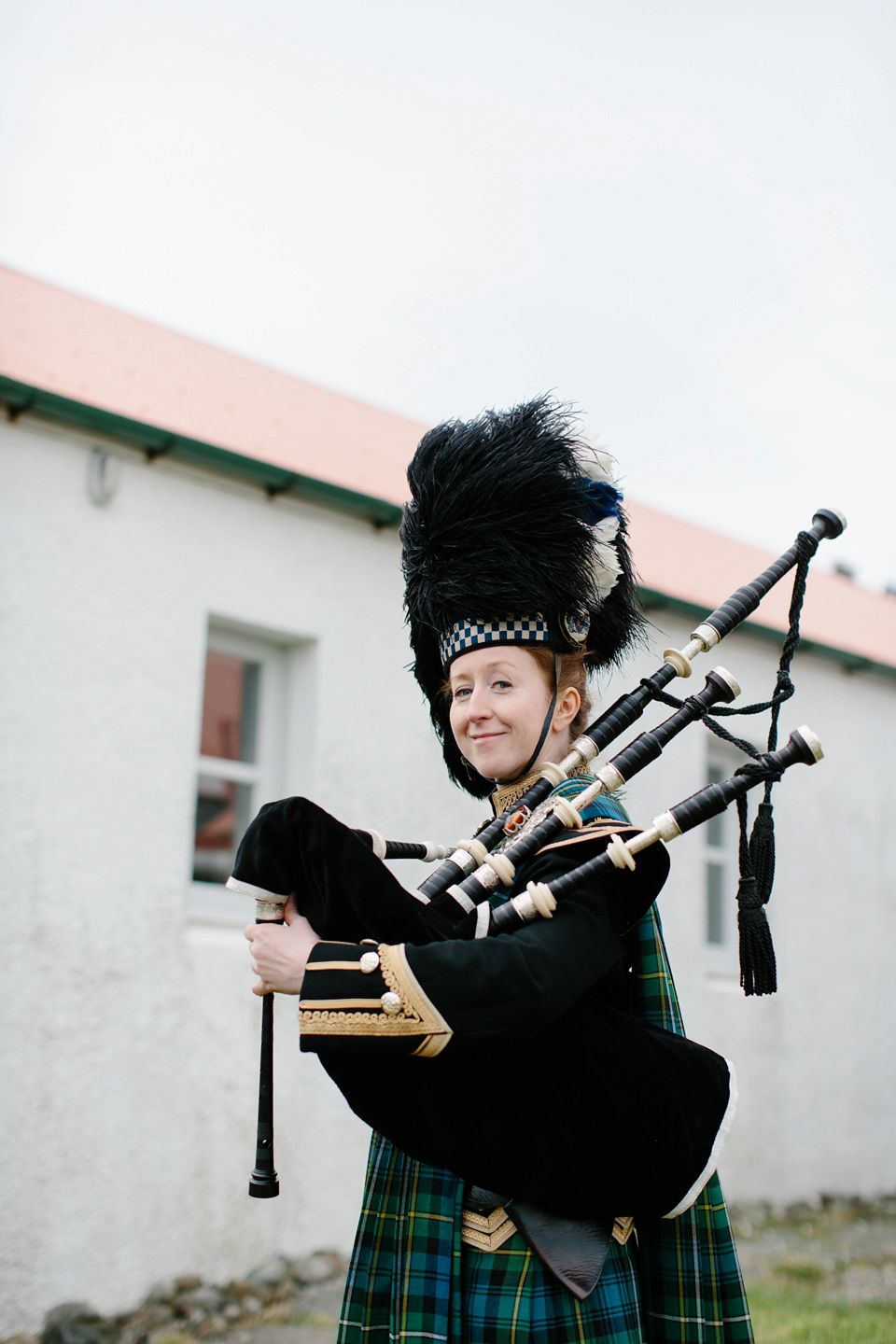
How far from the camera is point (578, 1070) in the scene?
5.17ft

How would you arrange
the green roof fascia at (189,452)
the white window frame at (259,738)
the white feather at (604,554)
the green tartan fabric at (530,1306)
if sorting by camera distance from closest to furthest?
the green tartan fabric at (530,1306) → the white feather at (604,554) → the green roof fascia at (189,452) → the white window frame at (259,738)

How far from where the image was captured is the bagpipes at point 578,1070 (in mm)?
1533

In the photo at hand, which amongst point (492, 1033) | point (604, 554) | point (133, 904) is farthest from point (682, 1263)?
point (133, 904)

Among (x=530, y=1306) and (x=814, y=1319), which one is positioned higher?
(x=530, y=1306)

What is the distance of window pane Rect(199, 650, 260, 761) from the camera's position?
5105 mm

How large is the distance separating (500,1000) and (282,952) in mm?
297

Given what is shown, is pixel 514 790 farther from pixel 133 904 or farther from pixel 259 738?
pixel 259 738

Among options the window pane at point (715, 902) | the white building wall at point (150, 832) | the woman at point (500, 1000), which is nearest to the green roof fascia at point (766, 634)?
the white building wall at point (150, 832)

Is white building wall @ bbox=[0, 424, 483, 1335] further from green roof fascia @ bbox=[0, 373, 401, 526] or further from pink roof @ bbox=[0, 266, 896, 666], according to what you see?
pink roof @ bbox=[0, 266, 896, 666]

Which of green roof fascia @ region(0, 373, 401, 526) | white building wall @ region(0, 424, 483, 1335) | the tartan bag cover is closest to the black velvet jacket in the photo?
the tartan bag cover

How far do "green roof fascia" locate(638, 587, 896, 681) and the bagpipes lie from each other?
4064mm

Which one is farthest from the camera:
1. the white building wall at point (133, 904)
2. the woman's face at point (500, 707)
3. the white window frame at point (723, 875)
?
the white window frame at point (723, 875)

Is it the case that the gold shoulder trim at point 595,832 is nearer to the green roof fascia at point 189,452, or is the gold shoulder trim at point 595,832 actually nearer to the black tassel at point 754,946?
the black tassel at point 754,946

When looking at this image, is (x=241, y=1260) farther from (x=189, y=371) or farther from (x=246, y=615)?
(x=189, y=371)
